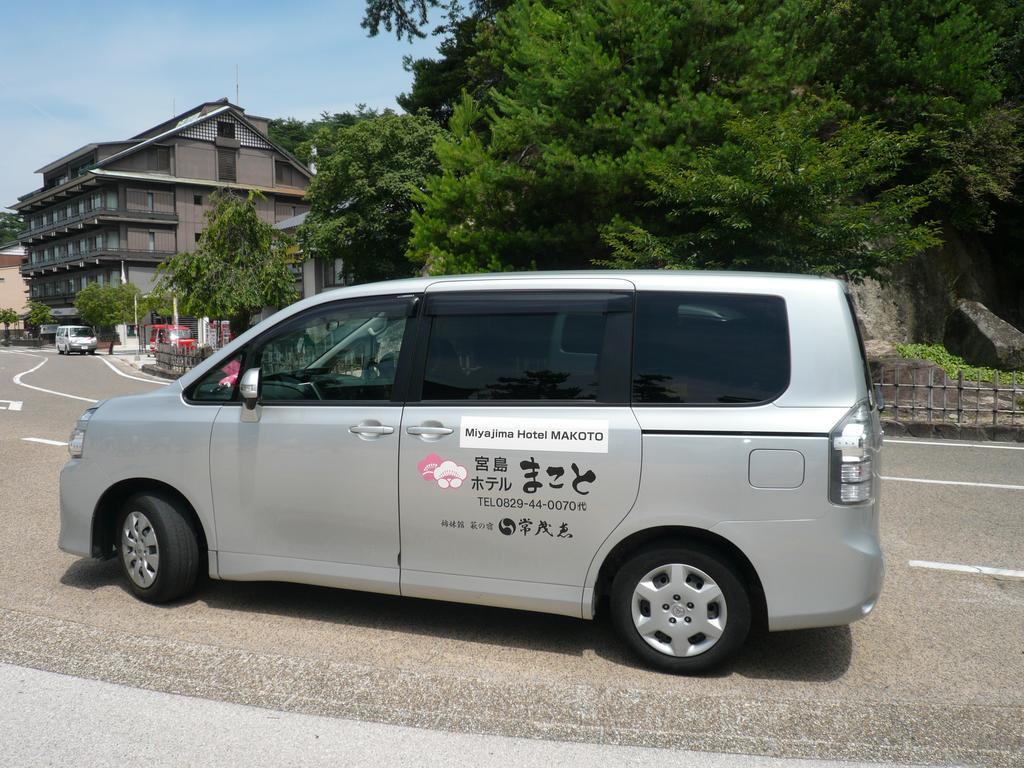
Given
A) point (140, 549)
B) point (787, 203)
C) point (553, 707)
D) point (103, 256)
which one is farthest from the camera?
point (103, 256)

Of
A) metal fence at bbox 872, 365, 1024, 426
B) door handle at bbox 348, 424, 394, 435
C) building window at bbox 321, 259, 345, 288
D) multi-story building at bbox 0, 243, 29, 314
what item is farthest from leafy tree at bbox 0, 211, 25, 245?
door handle at bbox 348, 424, 394, 435

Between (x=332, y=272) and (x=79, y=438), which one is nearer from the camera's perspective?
(x=79, y=438)

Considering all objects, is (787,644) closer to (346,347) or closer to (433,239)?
(346,347)

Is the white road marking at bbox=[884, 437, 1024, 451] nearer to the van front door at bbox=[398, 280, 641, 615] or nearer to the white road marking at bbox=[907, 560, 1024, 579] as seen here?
the white road marking at bbox=[907, 560, 1024, 579]

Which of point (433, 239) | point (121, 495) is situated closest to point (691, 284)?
point (121, 495)

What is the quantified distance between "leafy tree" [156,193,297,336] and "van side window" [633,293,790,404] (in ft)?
88.2

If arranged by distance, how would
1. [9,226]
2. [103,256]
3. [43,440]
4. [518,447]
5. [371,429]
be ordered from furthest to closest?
[9,226] < [103,256] < [43,440] < [371,429] < [518,447]

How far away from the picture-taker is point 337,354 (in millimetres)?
4613

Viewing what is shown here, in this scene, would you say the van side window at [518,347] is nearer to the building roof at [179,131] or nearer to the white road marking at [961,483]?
the white road marking at [961,483]

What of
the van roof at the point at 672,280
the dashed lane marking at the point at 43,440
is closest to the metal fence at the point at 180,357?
the dashed lane marking at the point at 43,440

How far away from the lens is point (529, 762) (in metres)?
3.11

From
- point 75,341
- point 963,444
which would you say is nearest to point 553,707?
point 963,444

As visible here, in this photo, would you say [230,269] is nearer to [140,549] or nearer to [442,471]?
[140,549]

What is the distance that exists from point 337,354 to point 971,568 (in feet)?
14.2
